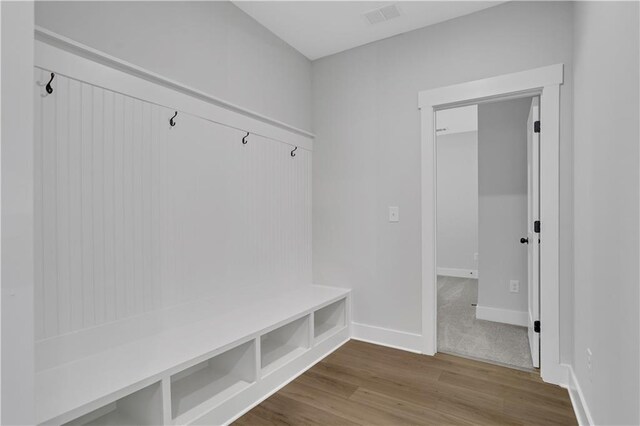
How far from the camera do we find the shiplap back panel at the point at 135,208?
4.90ft

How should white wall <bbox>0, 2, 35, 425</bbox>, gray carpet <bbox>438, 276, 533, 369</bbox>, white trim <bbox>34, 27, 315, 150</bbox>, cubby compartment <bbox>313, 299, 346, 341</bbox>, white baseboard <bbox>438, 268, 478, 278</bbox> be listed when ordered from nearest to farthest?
1. white wall <bbox>0, 2, 35, 425</bbox>
2. white trim <bbox>34, 27, 315, 150</bbox>
3. gray carpet <bbox>438, 276, 533, 369</bbox>
4. cubby compartment <bbox>313, 299, 346, 341</bbox>
5. white baseboard <bbox>438, 268, 478, 278</bbox>

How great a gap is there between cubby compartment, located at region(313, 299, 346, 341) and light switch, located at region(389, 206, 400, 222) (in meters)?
0.85

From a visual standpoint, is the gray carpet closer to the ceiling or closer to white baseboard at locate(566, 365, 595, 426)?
white baseboard at locate(566, 365, 595, 426)

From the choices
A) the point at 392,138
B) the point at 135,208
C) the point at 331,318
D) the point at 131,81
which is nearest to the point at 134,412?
the point at 135,208

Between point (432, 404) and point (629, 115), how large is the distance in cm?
171

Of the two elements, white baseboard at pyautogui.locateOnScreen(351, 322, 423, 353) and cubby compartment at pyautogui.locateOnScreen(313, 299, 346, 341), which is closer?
white baseboard at pyautogui.locateOnScreen(351, 322, 423, 353)

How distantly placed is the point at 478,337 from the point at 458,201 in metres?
3.61

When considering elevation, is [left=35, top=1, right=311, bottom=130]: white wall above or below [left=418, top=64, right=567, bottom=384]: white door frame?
above

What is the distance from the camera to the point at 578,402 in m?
1.84

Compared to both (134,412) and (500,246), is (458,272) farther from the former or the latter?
(134,412)

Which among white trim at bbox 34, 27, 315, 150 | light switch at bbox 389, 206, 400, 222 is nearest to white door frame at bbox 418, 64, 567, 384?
light switch at bbox 389, 206, 400, 222

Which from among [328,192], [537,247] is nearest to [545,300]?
[537,247]

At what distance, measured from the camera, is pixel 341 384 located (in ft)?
7.20

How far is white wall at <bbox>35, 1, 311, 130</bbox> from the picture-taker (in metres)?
1.64
